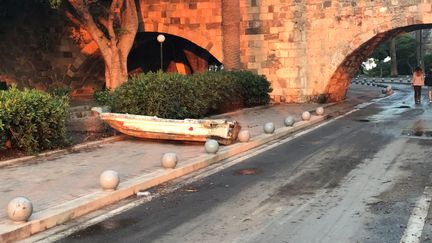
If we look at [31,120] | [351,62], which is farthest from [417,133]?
[351,62]

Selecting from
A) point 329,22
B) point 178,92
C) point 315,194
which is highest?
point 329,22

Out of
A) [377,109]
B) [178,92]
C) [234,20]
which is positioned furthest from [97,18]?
[377,109]

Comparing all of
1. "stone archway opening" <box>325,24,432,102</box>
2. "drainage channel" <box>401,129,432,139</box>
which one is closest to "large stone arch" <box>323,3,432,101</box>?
"stone archway opening" <box>325,24,432,102</box>

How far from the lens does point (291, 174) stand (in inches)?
324

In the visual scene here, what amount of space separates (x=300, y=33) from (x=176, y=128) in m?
12.4

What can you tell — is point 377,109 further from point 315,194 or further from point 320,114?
point 315,194

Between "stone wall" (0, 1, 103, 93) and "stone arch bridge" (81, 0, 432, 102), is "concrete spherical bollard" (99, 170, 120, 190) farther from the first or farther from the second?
"stone wall" (0, 1, 103, 93)

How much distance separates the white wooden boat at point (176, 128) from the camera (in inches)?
417

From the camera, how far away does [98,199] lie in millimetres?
6406

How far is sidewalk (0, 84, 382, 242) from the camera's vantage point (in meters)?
5.86

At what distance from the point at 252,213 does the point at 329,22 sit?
16.5 meters

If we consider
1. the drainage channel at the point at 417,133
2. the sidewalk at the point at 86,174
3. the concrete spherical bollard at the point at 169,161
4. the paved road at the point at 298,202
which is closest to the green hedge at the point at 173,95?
the sidewalk at the point at 86,174

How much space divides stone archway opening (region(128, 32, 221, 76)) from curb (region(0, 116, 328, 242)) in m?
20.2

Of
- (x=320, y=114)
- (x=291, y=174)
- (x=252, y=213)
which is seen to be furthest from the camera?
(x=320, y=114)
